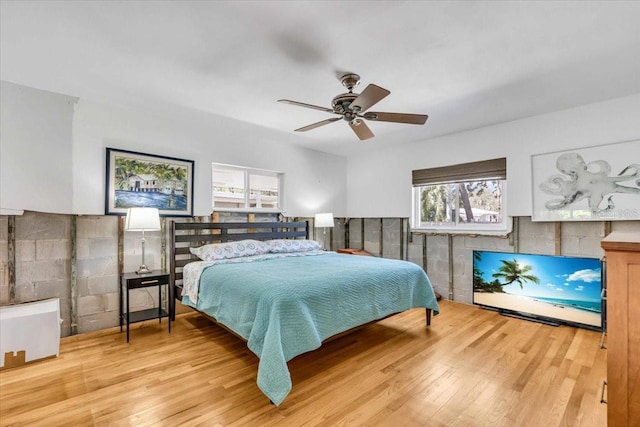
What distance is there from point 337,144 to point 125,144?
305 centimetres

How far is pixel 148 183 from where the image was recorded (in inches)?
139

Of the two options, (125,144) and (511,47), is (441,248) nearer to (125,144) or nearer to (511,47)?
(511,47)

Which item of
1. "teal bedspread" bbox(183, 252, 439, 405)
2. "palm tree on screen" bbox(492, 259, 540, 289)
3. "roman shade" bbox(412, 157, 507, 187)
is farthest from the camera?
"roman shade" bbox(412, 157, 507, 187)

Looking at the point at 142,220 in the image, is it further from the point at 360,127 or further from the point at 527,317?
the point at 527,317

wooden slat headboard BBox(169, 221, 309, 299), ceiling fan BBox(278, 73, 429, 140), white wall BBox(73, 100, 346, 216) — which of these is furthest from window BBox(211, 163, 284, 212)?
ceiling fan BBox(278, 73, 429, 140)

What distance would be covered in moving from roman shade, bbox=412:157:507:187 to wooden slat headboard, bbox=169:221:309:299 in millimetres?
2258

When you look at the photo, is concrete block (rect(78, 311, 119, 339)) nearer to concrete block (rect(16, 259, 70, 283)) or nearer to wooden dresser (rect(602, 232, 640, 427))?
concrete block (rect(16, 259, 70, 283))

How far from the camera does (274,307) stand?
6.72ft

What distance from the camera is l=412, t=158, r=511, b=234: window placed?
409cm

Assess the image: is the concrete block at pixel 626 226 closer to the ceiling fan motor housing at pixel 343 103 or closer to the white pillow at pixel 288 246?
the ceiling fan motor housing at pixel 343 103

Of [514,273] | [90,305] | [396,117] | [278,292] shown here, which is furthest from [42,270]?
A: [514,273]

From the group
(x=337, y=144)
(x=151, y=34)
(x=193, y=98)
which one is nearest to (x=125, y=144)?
(x=193, y=98)

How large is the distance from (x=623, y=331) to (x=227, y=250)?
3.34 metres

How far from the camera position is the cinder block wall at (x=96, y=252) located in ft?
9.44
